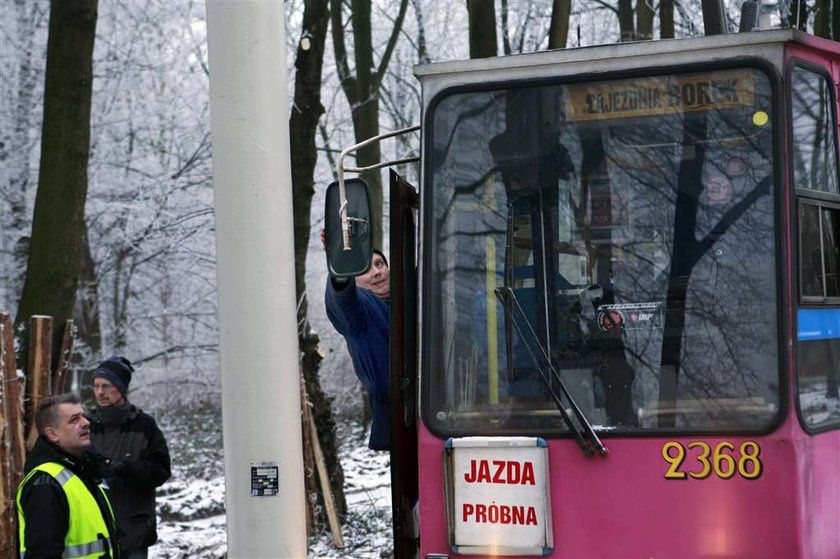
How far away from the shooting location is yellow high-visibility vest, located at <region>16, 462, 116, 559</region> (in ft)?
17.7

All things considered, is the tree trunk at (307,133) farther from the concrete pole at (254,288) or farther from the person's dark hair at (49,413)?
the concrete pole at (254,288)

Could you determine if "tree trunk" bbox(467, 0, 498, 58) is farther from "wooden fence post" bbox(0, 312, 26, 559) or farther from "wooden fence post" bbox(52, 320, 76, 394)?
"wooden fence post" bbox(0, 312, 26, 559)

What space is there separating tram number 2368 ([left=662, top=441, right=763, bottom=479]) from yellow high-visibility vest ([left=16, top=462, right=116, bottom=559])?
2.48 meters

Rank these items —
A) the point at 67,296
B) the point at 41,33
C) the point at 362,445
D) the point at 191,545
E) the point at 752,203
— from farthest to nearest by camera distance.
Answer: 1. the point at 362,445
2. the point at 41,33
3. the point at 191,545
4. the point at 67,296
5. the point at 752,203

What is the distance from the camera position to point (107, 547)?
5.58m

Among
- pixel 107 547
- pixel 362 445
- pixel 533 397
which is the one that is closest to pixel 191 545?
pixel 107 547

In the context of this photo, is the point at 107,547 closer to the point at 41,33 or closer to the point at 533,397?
the point at 533,397

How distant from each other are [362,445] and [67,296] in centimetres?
1280

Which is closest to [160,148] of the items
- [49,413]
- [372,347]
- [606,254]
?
[49,413]

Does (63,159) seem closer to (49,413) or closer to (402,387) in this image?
(49,413)

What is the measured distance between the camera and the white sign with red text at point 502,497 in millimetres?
4566

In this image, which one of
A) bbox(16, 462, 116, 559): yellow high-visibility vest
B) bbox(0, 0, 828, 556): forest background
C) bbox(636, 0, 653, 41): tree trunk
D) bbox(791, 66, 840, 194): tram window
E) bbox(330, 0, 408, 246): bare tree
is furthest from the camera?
bbox(636, 0, 653, 41): tree trunk

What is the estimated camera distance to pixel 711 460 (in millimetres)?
4457

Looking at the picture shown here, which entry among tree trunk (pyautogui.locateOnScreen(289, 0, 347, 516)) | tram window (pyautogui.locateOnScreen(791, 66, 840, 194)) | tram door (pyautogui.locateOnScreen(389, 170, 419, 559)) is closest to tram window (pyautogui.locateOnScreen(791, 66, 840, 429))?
tram window (pyautogui.locateOnScreen(791, 66, 840, 194))
